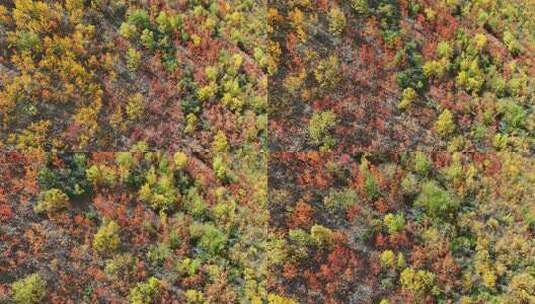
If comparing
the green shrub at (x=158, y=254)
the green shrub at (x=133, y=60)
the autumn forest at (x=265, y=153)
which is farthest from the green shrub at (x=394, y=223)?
the green shrub at (x=133, y=60)

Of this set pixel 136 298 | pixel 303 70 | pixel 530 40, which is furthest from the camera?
pixel 530 40

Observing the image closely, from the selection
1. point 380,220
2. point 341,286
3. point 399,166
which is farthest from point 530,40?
point 341,286

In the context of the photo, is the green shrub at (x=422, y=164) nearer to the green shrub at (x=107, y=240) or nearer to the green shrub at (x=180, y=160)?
the green shrub at (x=180, y=160)

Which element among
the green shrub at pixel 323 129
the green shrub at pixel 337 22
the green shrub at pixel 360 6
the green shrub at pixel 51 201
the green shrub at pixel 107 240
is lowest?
the green shrub at pixel 107 240

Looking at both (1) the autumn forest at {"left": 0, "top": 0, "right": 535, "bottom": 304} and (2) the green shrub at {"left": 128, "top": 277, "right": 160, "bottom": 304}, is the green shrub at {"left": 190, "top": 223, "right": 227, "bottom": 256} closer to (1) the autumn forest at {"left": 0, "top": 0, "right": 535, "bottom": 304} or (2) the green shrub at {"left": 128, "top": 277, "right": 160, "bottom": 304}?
(1) the autumn forest at {"left": 0, "top": 0, "right": 535, "bottom": 304}

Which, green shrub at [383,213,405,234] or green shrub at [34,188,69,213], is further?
green shrub at [383,213,405,234]

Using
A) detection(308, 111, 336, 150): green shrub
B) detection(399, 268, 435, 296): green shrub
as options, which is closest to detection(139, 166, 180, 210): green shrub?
detection(308, 111, 336, 150): green shrub

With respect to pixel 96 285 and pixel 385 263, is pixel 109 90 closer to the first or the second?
pixel 96 285
